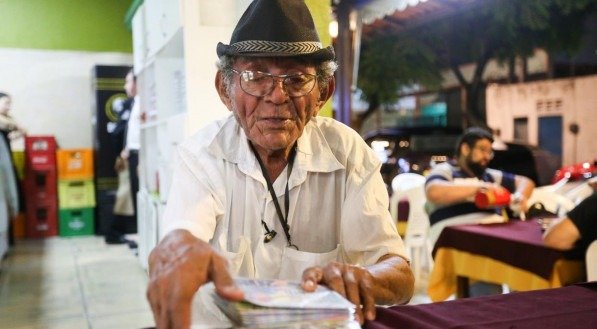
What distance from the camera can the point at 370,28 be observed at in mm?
11250

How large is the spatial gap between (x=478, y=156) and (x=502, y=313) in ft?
9.14

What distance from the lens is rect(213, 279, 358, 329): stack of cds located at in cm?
90

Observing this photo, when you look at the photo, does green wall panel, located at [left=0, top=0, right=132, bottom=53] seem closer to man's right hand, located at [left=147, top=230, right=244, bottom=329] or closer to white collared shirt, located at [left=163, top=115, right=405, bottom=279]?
white collared shirt, located at [left=163, top=115, right=405, bottom=279]

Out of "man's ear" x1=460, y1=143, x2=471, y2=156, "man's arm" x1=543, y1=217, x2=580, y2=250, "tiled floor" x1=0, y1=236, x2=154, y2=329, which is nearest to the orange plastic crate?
"tiled floor" x1=0, y1=236, x2=154, y2=329

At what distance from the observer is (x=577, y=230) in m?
2.64

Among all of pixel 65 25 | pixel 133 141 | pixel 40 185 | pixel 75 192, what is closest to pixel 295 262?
pixel 133 141

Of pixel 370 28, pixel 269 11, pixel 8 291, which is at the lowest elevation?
pixel 8 291

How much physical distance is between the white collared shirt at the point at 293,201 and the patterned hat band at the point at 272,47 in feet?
0.81

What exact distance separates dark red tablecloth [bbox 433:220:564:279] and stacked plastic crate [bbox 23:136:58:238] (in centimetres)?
506

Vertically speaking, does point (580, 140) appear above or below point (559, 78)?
below

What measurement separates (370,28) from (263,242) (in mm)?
10402

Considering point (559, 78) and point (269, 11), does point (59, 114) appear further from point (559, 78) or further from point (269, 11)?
point (559, 78)

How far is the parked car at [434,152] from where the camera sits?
847 centimetres

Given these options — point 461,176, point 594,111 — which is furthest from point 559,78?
point 461,176
